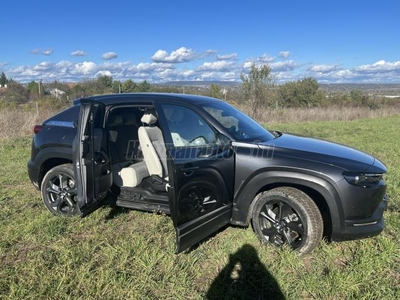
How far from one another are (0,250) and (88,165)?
1.26 meters

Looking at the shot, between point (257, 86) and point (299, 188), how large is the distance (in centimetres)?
1669

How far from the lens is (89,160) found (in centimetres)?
363

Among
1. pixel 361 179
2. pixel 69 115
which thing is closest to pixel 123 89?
pixel 69 115

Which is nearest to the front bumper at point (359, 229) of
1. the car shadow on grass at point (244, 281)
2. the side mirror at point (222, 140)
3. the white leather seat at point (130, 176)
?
the car shadow on grass at point (244, 281)

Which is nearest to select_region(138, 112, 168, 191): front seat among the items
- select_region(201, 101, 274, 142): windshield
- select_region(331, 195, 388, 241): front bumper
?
select_region(201, 101, 274, 142): windshield

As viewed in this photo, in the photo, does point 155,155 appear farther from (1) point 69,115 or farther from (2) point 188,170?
(1) point 69,115

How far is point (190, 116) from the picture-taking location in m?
3.67

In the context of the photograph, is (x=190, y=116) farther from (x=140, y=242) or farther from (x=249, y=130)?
(x=140, y=242)

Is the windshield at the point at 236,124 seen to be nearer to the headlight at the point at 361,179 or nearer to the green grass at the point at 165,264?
the headlight at the point at 361,179

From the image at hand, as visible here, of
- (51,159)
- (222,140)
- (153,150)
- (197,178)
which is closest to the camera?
(197,178)

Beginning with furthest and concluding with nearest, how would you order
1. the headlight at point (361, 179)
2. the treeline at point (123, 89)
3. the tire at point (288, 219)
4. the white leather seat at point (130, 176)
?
the treeline at point (123, 89), the white leather seat at point (130, 176), the tire at point (288, 219), the headlight at point (361, 179)

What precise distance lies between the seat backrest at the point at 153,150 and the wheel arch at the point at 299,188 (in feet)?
3.63

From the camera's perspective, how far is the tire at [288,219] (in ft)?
10.3

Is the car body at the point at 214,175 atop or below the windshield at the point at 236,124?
below
